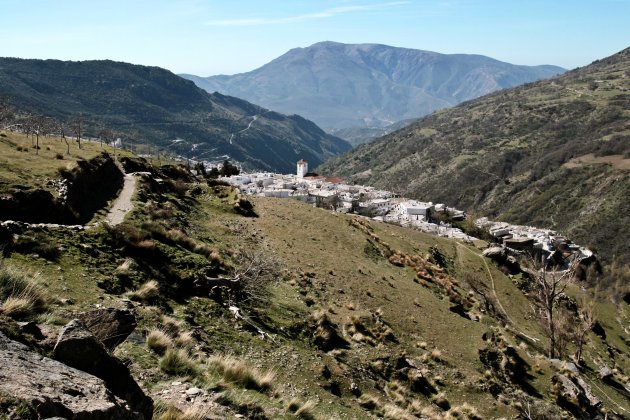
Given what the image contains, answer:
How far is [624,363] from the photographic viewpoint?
34.9 meters

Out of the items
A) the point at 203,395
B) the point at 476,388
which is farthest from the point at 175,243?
the point at 476,388

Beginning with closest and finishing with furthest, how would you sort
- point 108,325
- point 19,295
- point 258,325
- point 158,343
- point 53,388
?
point 53,388 → point 108,325 → point 19,295 → point 158,343 → point 258,325

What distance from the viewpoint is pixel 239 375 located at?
8.93 metres

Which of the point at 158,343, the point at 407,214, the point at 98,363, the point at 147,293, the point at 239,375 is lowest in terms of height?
the point at 407,214

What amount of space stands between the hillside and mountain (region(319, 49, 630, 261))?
78426 millimetres

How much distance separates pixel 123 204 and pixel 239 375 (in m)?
17.1

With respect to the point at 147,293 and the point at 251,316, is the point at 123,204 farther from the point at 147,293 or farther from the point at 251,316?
the point at 147,293

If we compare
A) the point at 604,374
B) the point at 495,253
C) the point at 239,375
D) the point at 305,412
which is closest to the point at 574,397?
the point at 604,374

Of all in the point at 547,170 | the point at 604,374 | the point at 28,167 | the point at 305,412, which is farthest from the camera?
the point at 547,170

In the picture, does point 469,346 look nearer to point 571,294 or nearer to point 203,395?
point 203,395

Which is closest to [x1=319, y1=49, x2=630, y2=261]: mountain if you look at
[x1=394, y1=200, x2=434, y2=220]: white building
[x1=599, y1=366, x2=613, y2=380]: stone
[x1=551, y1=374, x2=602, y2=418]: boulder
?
[x1=394, y1=200, x2=434, y2=220]: white building

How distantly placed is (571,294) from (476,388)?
38502 mm

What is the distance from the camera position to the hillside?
752 cm

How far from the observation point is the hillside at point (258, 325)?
24.7 feet
